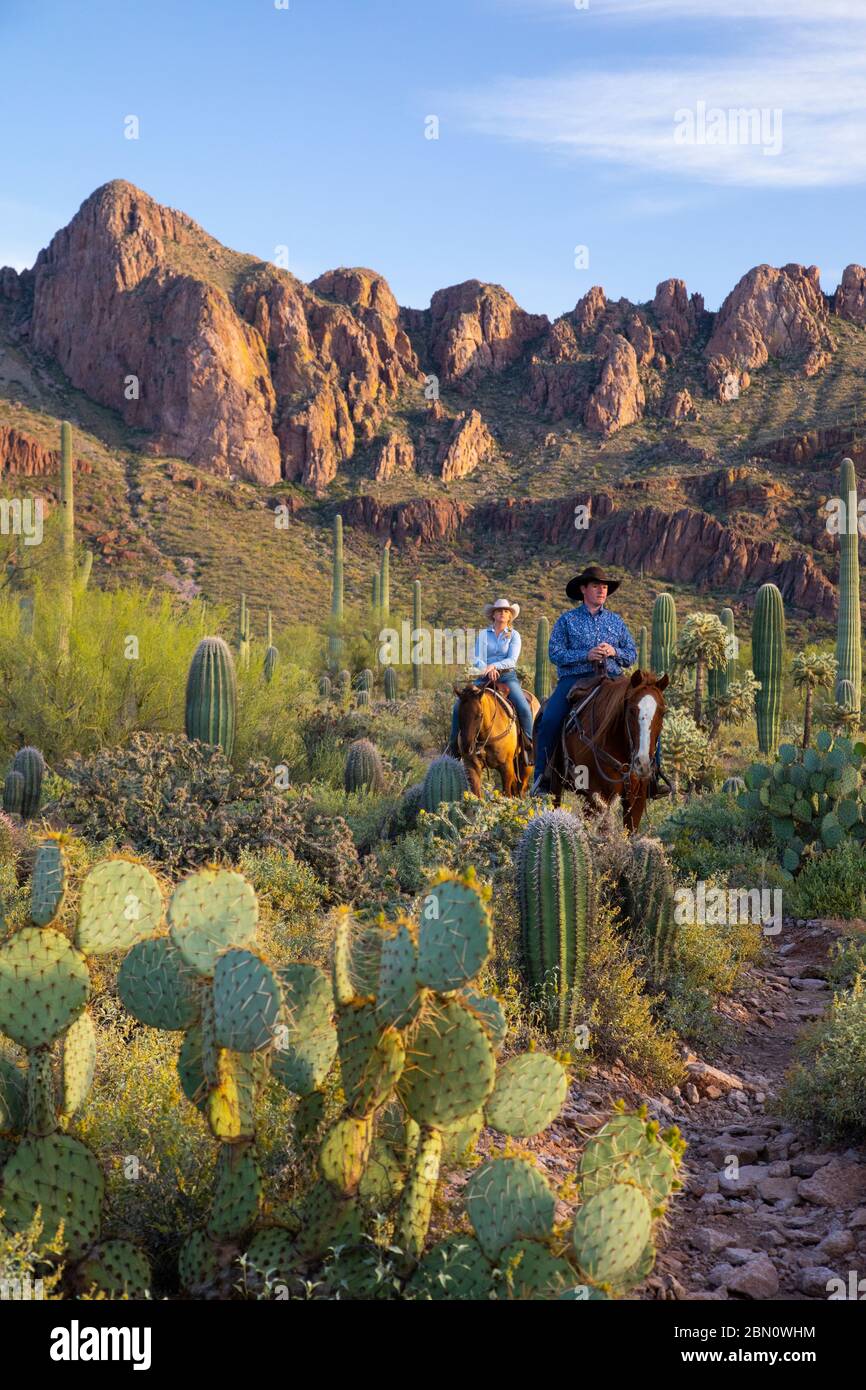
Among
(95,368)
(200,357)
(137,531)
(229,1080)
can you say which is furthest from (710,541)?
(229,1080)

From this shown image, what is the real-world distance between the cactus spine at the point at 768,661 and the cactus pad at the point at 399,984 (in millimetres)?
18864

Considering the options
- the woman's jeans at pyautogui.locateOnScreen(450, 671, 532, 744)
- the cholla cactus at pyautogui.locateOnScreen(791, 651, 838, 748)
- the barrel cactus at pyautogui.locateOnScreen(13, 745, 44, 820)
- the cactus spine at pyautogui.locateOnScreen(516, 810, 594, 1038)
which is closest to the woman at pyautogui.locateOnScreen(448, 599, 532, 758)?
the woman's jeans at pyautogui.locateOnScreen(450, 671, 532, 744)

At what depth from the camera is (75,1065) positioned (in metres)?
3.51

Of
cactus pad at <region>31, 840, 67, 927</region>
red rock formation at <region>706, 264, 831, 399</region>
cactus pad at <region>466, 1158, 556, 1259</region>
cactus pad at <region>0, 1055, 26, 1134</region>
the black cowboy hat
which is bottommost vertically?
cactus pad at <region>466, 1158, 556, 1259</region>

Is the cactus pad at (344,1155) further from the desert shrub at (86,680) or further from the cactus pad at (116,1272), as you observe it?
the desert shrub at (86,680)

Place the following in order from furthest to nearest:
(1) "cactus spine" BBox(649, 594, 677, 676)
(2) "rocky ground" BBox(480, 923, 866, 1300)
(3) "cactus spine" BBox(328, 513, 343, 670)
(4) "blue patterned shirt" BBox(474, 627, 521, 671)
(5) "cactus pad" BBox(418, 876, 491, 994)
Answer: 1. (3) "cactus spine" BBox(328, 513, 343, 670)
2. (1) "cactus spine" BBox(649, 594, 677, 676)
3. (4) "blue patterned shirt" BBox(474, 627, 521, 671)
4. (2) "rocky ground" BBox(480, 923, 866, 1300)
5. (5) "cactus pad" BBox(418, 876, 491, 994)

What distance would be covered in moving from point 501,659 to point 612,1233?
824 centimetres

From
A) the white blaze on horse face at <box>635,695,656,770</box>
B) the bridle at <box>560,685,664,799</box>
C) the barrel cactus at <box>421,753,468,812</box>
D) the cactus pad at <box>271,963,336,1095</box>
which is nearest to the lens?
the cactus pad at <box>271,963,336,1095</box>

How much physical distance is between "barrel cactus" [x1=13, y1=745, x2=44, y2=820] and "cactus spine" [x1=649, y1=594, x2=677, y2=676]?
15627 mm

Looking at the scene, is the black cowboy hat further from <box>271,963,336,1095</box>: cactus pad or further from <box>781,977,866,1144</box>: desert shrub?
<box>271,963,336,1095</box>: cactus pad

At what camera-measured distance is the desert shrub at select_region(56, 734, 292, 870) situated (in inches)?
352

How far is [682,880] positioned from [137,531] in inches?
2060

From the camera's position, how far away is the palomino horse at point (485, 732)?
10.4 m

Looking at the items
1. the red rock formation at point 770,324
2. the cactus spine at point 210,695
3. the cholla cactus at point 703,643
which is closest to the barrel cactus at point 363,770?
the cactus spine at point 210,695
